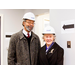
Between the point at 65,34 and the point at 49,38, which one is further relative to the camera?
the point at 65,34

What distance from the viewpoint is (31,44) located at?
1354 millimetres

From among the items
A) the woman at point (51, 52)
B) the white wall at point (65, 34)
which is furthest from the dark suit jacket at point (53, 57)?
the white wall at point (65, 34)

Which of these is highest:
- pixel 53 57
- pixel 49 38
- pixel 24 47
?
pixel 49 38

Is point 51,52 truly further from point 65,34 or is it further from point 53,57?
point 65,34

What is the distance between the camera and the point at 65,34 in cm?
137

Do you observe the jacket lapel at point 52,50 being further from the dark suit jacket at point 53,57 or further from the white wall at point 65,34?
the white wall at point 65,34

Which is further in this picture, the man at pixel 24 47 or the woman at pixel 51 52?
the man at pixel 24 47

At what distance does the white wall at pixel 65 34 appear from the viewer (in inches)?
51.2

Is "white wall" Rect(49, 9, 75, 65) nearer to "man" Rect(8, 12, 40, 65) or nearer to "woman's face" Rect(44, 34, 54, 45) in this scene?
"woman's face" Rect(44, 34, 54, 45)

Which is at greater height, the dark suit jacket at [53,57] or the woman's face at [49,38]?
the woman's face at [49,38]

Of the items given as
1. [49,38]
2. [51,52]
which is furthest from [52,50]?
[49,38]

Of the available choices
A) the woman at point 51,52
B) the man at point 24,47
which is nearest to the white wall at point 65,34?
the woman at point 51,52
